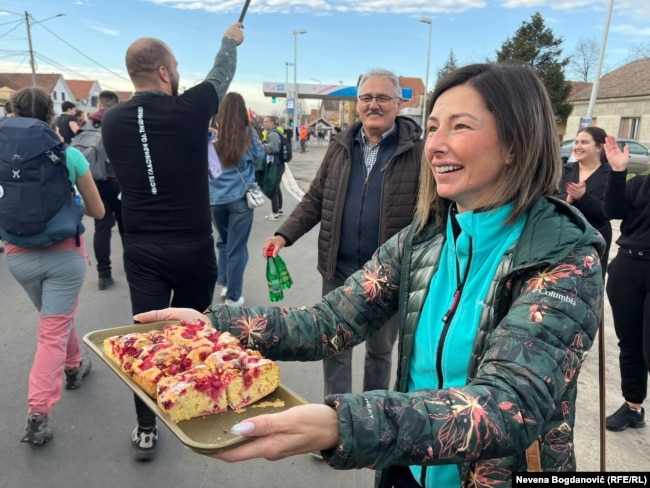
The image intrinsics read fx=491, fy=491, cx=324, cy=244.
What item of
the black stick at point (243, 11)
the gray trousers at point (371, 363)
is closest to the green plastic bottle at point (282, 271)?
the gray trousers at point (371, 363)

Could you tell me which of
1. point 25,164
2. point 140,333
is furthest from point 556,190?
point 25,164

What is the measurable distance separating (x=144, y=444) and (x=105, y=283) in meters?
3.61

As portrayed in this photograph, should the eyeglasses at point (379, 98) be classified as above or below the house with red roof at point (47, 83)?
below

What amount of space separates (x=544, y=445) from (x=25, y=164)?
3.25 m

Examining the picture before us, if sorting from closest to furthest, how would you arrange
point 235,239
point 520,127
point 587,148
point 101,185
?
point 520,127
point 587,148
point 235,239
point 101,185

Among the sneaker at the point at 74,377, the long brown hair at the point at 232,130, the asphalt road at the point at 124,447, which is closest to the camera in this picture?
the asphalt road at the point at 124,447

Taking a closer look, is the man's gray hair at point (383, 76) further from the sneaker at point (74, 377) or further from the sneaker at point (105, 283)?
the sneaker at point (105, 283)

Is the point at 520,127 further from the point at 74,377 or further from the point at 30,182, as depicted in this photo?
the point at 74,377

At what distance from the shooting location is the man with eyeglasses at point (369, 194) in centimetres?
316

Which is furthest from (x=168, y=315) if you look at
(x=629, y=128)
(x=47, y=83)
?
(x=47, y=83)

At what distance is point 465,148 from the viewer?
1456mm

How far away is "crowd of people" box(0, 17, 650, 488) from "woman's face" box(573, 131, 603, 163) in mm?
873

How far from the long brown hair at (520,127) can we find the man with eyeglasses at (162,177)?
6.03ft

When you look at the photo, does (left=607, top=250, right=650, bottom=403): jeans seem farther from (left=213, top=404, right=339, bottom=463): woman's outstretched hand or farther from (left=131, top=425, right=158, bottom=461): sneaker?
(left=131, top=425, right=158, bottom=461): sneaker
